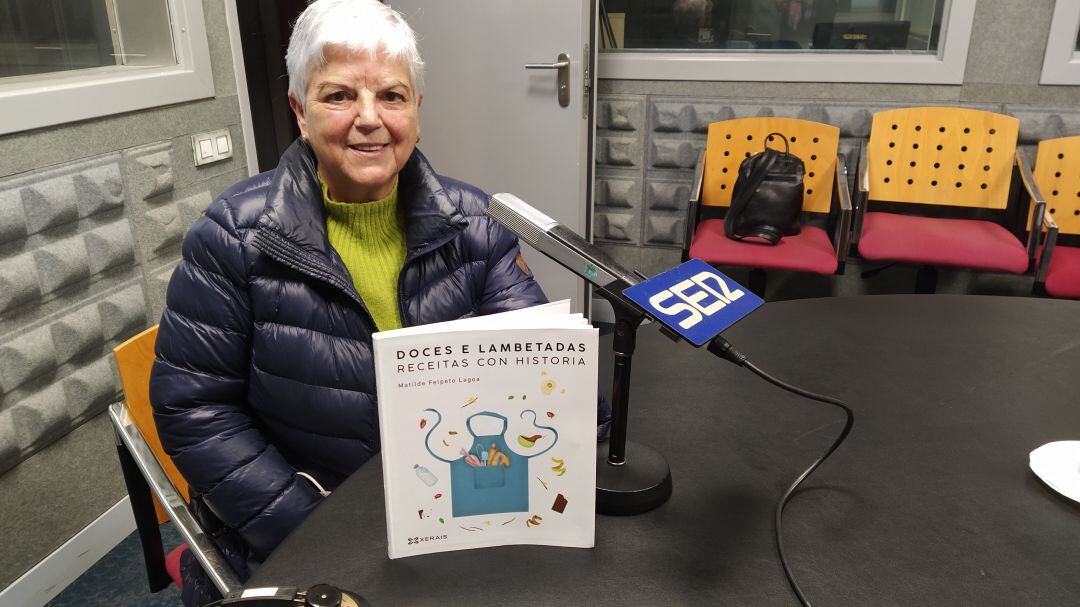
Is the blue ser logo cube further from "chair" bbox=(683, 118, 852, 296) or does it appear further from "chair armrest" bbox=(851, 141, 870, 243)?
"chair armrest" bbox=(851, 141, 870, 243)

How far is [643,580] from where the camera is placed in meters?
0.81

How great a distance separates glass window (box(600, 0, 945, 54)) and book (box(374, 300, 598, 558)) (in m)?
2.77

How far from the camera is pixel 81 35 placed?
6.94 ft

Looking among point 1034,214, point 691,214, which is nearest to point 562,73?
point 691,214

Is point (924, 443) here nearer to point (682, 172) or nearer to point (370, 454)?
point (370, 454)

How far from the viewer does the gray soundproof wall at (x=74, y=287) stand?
1.83 m

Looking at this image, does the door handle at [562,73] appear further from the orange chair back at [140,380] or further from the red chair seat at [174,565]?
the red chair seat at [174,565]

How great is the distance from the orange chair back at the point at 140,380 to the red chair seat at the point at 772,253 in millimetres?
1764

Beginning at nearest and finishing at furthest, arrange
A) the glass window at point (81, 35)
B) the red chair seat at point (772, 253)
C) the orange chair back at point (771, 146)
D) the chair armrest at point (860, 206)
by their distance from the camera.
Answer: the glass window at point (81, 35) → the red chair seat at point (772, 253) → the chair armrest at point (860, 206) → the orange chair back at point (771, 146)

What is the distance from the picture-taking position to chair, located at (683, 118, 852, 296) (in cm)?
269

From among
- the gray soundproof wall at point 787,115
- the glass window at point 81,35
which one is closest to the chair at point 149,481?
the glass window at point 81,35

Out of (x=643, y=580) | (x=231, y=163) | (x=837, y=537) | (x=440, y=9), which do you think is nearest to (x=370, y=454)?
(x=643, y=580)

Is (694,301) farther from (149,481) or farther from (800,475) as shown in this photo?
(149,481)

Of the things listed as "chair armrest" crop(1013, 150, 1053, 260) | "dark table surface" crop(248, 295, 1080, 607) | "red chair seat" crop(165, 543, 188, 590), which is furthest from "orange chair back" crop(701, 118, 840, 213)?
"red chair seat" crop(165, 543, 188, 590)
